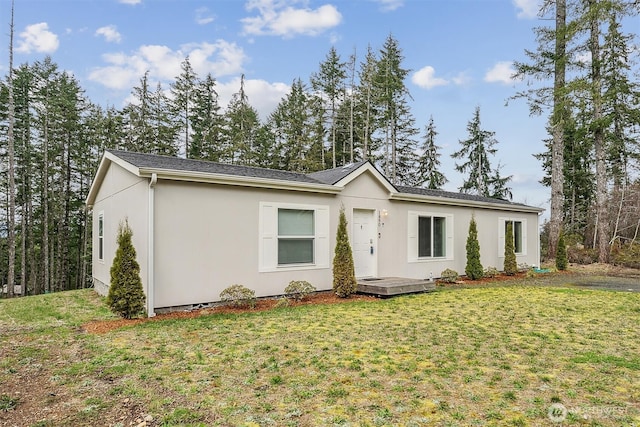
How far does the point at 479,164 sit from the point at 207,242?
1043 inches

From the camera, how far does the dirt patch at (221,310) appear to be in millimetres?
6012

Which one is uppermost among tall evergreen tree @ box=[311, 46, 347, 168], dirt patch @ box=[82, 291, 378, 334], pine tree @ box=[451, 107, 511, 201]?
tall evergreen tree @ box=[311, 46, 347, 168]

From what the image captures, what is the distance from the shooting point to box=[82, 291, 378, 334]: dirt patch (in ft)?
19.7

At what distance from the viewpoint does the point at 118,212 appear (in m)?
8.61

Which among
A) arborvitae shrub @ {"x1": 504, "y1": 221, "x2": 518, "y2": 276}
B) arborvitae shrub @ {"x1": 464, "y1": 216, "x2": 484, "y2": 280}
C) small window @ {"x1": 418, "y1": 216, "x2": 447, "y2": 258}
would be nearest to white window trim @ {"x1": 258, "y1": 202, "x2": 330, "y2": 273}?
small window @ {"x1": 418, "y1": 216, "x2": 447, "y2": 258}

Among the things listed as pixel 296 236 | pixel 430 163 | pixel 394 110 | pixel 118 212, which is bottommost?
pixel 296 236

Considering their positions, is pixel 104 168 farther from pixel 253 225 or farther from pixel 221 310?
pixel 221 310

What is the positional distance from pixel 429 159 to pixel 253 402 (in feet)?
93.0

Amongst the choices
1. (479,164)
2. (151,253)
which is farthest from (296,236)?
(479,164)

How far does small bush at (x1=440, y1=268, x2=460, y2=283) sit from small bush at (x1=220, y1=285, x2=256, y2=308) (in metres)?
6.12

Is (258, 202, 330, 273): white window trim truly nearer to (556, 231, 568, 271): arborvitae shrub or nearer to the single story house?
the single story house

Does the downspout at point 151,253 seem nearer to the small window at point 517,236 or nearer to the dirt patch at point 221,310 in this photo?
the dirt patch at point 221,310

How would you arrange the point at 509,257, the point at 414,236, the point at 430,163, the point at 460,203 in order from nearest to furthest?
the point at 414,236 < the point at 460,203 < the point at 509,257 < the point at 430,163

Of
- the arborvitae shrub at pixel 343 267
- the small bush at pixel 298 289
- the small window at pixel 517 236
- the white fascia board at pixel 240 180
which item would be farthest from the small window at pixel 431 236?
the small bush at pixel 298 289
